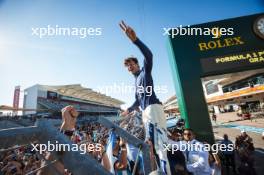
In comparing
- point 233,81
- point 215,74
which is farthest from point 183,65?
point 233,81

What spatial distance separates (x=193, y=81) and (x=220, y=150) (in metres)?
2.46

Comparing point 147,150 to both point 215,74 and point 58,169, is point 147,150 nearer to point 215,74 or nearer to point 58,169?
point 58,169

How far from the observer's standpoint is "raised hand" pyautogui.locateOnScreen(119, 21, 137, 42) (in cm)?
185

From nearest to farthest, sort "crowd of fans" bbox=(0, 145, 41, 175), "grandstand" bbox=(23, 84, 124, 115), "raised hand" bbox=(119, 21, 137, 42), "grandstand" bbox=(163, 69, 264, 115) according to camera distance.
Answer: "crowd of fans" bbox=(0, 145, 41, 175), "raised hand" bbox=(119, 21, 137, 42), "grandstand" bbox=(163, 69, 264, 115), "grandstand" bbox=(23, 84, 124, 115)

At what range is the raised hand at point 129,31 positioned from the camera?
6.08ft

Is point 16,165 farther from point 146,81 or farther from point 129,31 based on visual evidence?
point 129,31

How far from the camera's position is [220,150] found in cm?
616

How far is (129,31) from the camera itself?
1.87 metres

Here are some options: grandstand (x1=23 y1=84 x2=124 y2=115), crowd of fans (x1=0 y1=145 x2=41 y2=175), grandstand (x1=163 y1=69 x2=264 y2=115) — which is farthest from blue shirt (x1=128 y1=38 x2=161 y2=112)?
grandstand (x1=23 y1=84 x2=124 y2=115)

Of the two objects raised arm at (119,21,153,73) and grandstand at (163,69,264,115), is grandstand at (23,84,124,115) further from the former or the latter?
raised arm at (119,21,153,73)
